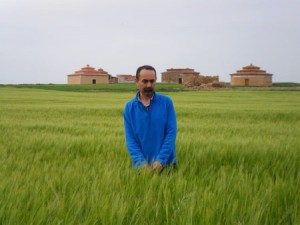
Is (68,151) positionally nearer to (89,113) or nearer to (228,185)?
(228,185)

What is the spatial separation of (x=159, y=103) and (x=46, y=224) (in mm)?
2247

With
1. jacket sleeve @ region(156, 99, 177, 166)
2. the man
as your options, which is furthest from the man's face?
jacket sleeve @ region(156, 99, 177, 166)

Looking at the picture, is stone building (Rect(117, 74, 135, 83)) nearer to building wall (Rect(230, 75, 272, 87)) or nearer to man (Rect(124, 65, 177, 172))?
building wall (Rect(230, 75, 272, 87))

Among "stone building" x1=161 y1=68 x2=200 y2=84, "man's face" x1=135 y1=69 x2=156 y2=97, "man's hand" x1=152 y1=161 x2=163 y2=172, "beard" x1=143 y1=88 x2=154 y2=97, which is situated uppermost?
"stone building" x1=161 y1=68 x2=200 y2=84

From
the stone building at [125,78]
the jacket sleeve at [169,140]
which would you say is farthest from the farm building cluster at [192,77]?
the jacket sleeve at [169,140]

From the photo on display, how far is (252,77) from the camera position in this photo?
228 ft

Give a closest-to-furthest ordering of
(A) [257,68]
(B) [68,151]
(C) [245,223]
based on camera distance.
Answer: (C) [245,223] → (B) [68,151] → (A) [257,68]

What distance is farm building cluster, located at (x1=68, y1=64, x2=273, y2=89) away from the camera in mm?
63228

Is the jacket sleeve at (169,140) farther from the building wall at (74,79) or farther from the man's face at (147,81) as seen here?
the building wall at (74,79)

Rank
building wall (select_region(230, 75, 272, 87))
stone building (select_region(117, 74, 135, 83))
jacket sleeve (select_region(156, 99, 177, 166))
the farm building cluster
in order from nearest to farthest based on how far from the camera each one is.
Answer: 1. jacket sleeve (select_region(156, 99, 177, 166))
2. the farm building cluster
3. building wall (select_region(230, 75, 272, 87))
4. stone building (select_region(117, 74, 135, 83))

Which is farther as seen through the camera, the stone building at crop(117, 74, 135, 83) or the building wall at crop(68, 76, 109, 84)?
the stone building at crop(117, 74, 135, 83)

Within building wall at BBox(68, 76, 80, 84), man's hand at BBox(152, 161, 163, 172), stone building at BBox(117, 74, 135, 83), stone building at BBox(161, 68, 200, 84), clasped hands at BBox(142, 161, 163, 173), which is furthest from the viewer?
stone building at BBox(117, 74, 135, 83)

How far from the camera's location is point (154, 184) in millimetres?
2832

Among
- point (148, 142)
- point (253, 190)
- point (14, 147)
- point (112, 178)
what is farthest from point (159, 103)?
point (14, 147)
